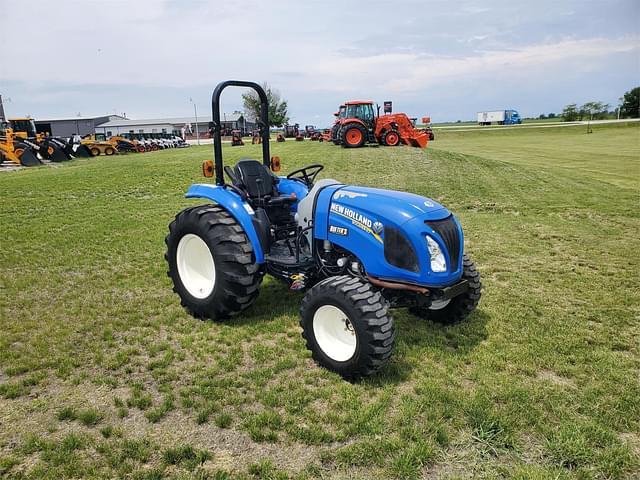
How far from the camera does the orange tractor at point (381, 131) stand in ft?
74.8

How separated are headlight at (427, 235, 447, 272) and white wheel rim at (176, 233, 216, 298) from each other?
238cm

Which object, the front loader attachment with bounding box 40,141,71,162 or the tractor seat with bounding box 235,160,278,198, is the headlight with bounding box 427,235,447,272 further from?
the front loader attachment with bounding box 40,141,71,162

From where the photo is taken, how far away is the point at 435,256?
11.9 feet

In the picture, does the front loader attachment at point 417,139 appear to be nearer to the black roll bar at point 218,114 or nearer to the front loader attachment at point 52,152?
the front loader attachment at point 52,152

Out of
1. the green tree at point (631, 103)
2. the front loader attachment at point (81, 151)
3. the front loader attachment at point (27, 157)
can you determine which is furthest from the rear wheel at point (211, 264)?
the green tree at point (631, 103)

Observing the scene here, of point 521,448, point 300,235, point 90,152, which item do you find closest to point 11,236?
point 300,235

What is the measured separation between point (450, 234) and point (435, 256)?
269mm

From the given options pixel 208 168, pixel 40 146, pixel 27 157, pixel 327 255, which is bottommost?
pixel 327 255

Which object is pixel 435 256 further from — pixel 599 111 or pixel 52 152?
pixel 599 111

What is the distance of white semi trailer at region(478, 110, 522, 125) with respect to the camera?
86500 mm

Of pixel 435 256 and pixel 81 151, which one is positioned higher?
pixel 81 151

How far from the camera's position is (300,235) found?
4.38 metres

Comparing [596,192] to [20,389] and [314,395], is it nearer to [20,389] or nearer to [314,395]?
[314,395]

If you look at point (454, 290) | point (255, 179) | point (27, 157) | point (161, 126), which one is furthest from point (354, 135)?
point (161, 126)
